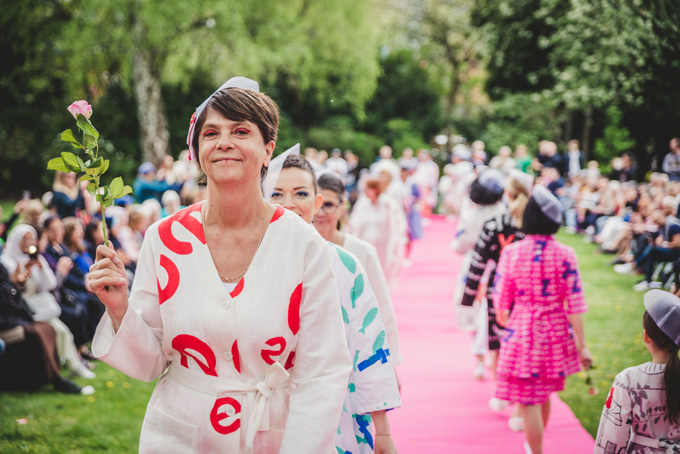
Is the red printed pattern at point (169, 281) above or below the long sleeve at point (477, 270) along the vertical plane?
above

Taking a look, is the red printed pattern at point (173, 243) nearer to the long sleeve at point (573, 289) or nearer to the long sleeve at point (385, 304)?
the long sleeve at point (385, 304)

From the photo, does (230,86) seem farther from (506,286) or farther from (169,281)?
(506,286)

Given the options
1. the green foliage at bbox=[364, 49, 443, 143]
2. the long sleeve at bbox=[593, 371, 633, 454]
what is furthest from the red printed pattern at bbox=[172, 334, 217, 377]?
the green foliage at bbox=[364, 49, 443, 143]

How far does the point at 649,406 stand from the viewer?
288cm

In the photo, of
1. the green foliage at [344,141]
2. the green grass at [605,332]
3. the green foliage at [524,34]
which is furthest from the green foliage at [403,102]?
the green foliage at [524,34]

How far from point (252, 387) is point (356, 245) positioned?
169 centimetres

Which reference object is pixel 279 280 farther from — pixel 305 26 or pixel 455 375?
pixel 305 26

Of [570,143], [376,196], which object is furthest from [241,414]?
[570,143]

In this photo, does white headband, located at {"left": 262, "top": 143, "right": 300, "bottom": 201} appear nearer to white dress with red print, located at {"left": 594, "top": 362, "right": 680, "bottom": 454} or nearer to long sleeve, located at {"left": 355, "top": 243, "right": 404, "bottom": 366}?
long sleeve, located at {"left": 355, "top": 243, "right": 404, "bottom": 366}

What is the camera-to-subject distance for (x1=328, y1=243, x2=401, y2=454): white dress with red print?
2.56 m

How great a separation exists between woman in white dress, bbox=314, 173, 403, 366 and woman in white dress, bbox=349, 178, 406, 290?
11.6 ft

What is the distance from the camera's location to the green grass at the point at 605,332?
217 inches

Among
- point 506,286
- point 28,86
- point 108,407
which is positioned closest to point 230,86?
point 506,286

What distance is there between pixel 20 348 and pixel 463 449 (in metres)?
4.09
